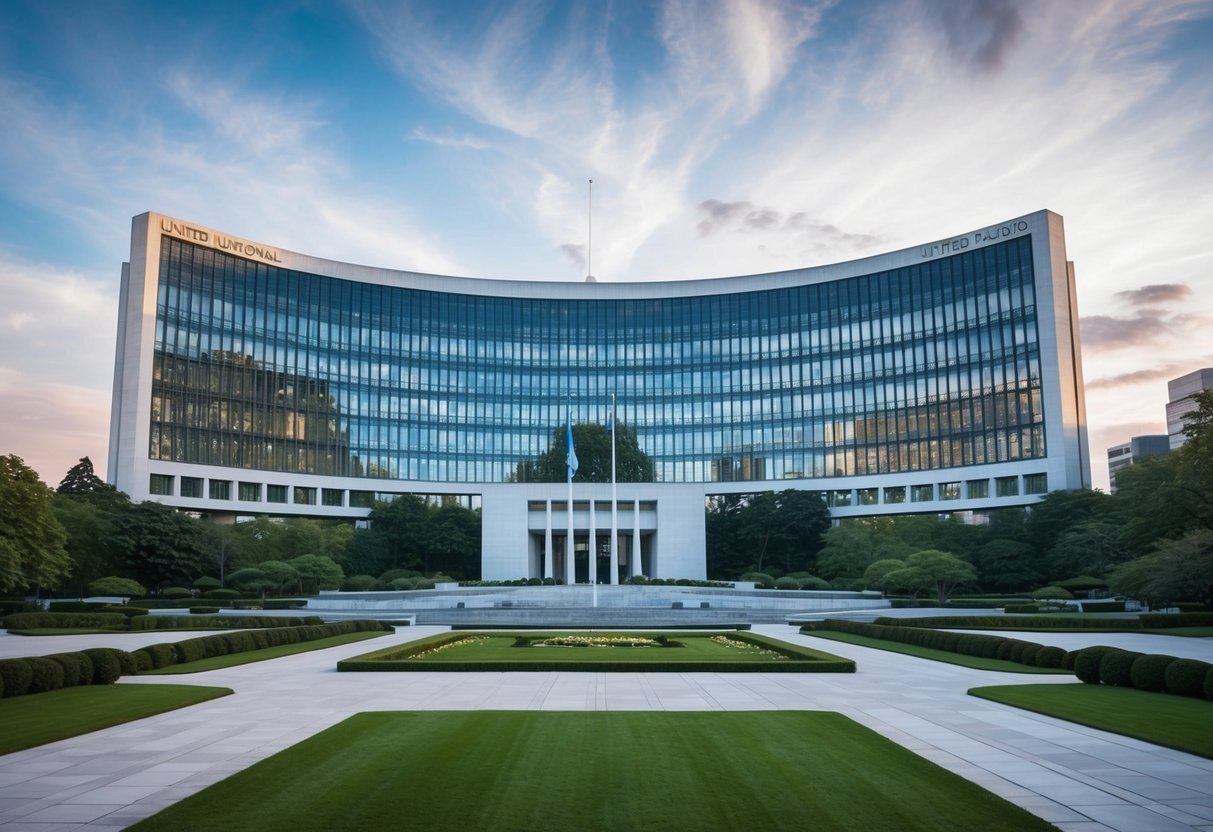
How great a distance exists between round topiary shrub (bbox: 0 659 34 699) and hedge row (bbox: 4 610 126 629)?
92.9ft

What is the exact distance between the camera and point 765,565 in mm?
107312

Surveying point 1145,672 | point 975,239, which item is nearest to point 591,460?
point 975,239

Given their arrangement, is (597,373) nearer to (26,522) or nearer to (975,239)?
(975,239)

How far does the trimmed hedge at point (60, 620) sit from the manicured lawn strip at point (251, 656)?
1559cm

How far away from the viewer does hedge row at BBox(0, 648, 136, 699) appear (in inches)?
805

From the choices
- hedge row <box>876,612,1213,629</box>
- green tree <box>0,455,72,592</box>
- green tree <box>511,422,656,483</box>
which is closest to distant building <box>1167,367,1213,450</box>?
green tree <box>511,422,656,483</box>

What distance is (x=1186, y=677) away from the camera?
20031 mm

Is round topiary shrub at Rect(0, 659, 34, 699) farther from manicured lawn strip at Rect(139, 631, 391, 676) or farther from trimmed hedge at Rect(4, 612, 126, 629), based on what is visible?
trimmed hedge at Rect(4, 612, 126, 629)

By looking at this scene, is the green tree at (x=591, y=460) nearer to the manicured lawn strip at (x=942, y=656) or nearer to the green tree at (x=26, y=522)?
the green tree at (x=26, y=522)

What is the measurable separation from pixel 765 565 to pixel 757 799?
97.7m

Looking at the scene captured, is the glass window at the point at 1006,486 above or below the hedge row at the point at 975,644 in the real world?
above

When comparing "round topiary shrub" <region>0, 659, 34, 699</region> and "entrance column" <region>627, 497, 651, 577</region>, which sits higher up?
"entrance column" <region>627, 497, 651, 577</region>

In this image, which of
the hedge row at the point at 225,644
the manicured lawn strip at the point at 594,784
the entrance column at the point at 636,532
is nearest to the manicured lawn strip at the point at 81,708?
the hedge row at the point at 225,644

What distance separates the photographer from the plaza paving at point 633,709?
11.6 metres
